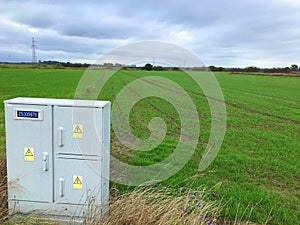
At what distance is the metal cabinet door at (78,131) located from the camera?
142 inches

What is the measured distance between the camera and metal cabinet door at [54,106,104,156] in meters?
3.62

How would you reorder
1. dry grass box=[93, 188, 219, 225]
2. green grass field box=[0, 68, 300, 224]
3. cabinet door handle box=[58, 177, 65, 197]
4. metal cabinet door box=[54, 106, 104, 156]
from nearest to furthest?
dry grass box=[93, 188, 219, 225], metal cabinet door box=[54, 106, 104, 156], cabinet door handle box=[58, 177, 65, 197], green grass field box=[0, 68, 300, 224]

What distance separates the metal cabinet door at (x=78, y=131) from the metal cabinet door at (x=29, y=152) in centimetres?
12

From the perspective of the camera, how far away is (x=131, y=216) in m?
3.40

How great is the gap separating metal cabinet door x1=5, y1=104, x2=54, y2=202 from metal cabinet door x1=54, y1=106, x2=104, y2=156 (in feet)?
0.40

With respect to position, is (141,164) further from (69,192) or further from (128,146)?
(69,192)

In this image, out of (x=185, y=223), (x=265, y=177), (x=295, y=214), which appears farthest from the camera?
(x=265, y=177)

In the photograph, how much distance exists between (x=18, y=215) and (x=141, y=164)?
9.54 ft

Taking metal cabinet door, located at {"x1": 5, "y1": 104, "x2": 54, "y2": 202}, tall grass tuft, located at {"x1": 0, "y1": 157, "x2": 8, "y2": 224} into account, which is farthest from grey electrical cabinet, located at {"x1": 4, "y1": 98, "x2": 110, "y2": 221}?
tall grass tuft, located at {"x1": 0, "y1": 157, "x2": 8, "y2": 224}

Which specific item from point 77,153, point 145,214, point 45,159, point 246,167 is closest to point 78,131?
point 77,153

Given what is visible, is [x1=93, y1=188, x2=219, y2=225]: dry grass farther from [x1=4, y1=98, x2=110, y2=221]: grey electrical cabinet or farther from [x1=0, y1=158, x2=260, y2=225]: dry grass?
[x1=4, y1=98, x2=110, y2=221]: grey electrical cabinet

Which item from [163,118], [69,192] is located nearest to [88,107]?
[69,192]

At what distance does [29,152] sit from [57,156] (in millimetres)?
364

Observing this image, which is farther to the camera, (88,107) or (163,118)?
(163,118)
